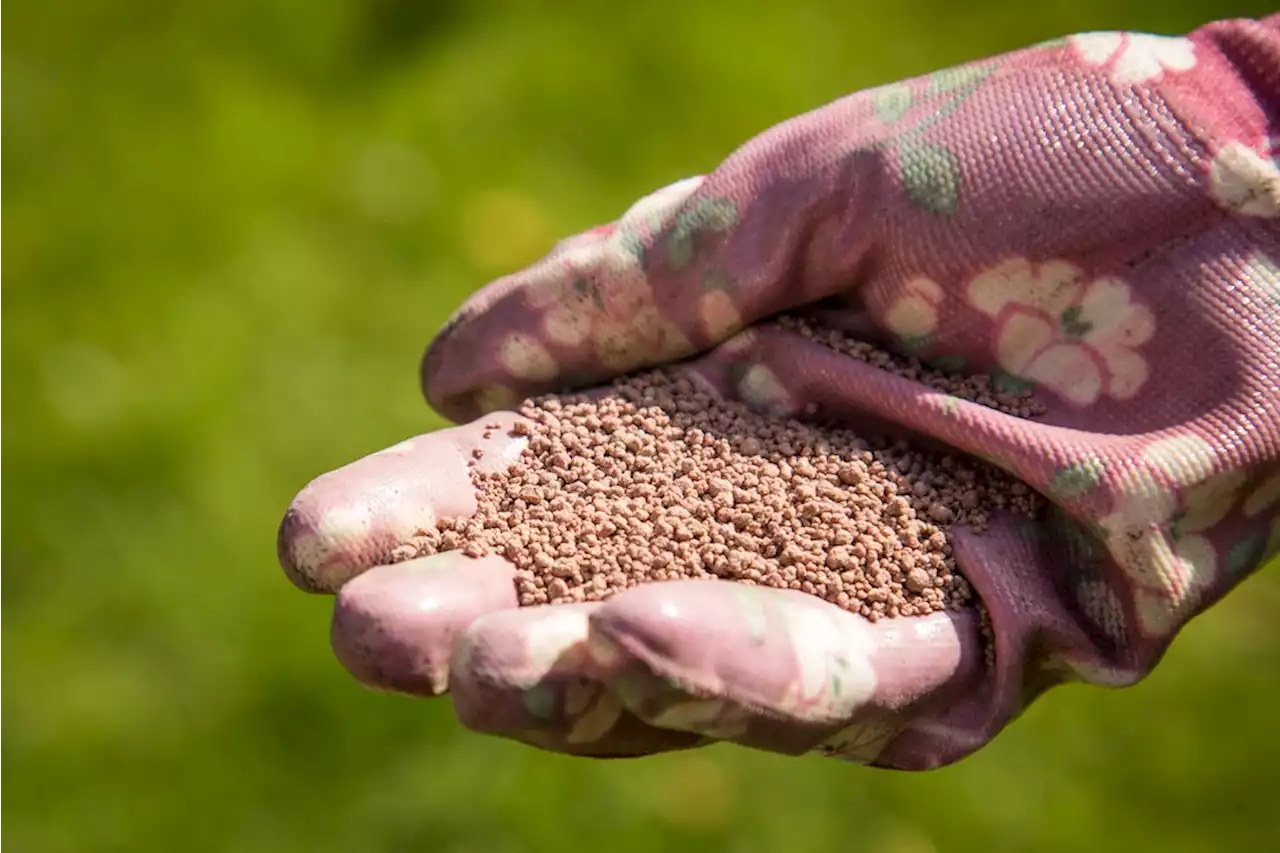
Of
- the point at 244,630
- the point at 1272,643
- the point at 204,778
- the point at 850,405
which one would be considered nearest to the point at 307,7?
the point at 244,630

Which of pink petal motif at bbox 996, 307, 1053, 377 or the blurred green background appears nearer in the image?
pink petal motif at bbox 996, 307, 1053, 377

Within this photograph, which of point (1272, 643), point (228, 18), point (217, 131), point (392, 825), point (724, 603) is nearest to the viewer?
point (724, 603)

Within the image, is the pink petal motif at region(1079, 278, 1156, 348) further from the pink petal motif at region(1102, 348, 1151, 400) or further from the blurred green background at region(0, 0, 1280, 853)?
the blurred green background at region(0, 0, 1280, 853)

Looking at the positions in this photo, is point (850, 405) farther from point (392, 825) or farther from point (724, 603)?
point (392, 825)

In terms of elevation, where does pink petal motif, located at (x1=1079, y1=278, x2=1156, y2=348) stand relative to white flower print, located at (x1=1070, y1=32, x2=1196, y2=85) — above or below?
below

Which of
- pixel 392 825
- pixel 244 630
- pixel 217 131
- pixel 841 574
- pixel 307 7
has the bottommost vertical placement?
pixel 392 825

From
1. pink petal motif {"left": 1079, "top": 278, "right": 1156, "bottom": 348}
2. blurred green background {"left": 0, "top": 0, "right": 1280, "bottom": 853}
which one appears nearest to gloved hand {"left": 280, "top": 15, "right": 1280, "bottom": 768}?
pink petal motif {"left": 1079, "top": 278, "right": 1156, "bottom": 348}

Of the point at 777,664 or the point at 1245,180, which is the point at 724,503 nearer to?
the point at 777,664
